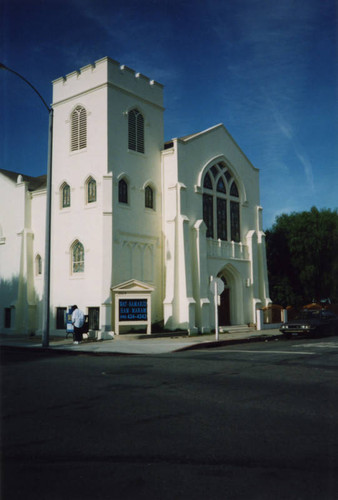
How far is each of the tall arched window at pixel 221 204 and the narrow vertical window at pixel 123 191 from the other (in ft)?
18.1

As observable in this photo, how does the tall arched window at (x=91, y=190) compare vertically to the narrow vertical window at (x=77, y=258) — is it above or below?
above

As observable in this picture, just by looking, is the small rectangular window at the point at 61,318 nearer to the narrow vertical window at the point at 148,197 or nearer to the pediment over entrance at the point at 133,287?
the pediment over entrance at the point at 133,287

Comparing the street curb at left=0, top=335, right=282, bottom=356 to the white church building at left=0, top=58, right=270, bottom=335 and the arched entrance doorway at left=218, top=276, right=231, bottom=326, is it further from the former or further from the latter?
the arched entrance doorway at left=218, top=276, right=231, bottom=326

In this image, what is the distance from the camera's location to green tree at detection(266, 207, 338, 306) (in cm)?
3625

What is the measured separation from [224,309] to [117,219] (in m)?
9.98

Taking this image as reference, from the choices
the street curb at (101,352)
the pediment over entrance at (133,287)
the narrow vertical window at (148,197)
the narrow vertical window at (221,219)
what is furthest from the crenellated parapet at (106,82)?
the street curb at (101,352)

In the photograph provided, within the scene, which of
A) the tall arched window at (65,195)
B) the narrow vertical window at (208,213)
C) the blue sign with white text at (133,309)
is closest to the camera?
the blue sign with white text at (133,309)

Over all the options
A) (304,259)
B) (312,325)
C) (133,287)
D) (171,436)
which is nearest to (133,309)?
(133,287)

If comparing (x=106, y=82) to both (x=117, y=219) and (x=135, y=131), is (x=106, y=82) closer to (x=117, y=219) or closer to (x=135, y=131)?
(x=135, y=131)

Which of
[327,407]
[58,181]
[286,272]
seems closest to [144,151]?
[58,181]

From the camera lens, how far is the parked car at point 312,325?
2195 cm

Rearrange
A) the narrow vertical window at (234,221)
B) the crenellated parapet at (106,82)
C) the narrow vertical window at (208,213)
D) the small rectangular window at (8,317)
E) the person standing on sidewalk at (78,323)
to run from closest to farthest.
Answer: the person standing on sidewalk at (78,323), the crenellated parapet at (106,82), the small rectangular window at (8,317), the narrow vertical window at (208,213), the narrow vertical window at (234,221)

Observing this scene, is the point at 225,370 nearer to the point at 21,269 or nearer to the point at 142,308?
the point at 142,308

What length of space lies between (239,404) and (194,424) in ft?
4.58
